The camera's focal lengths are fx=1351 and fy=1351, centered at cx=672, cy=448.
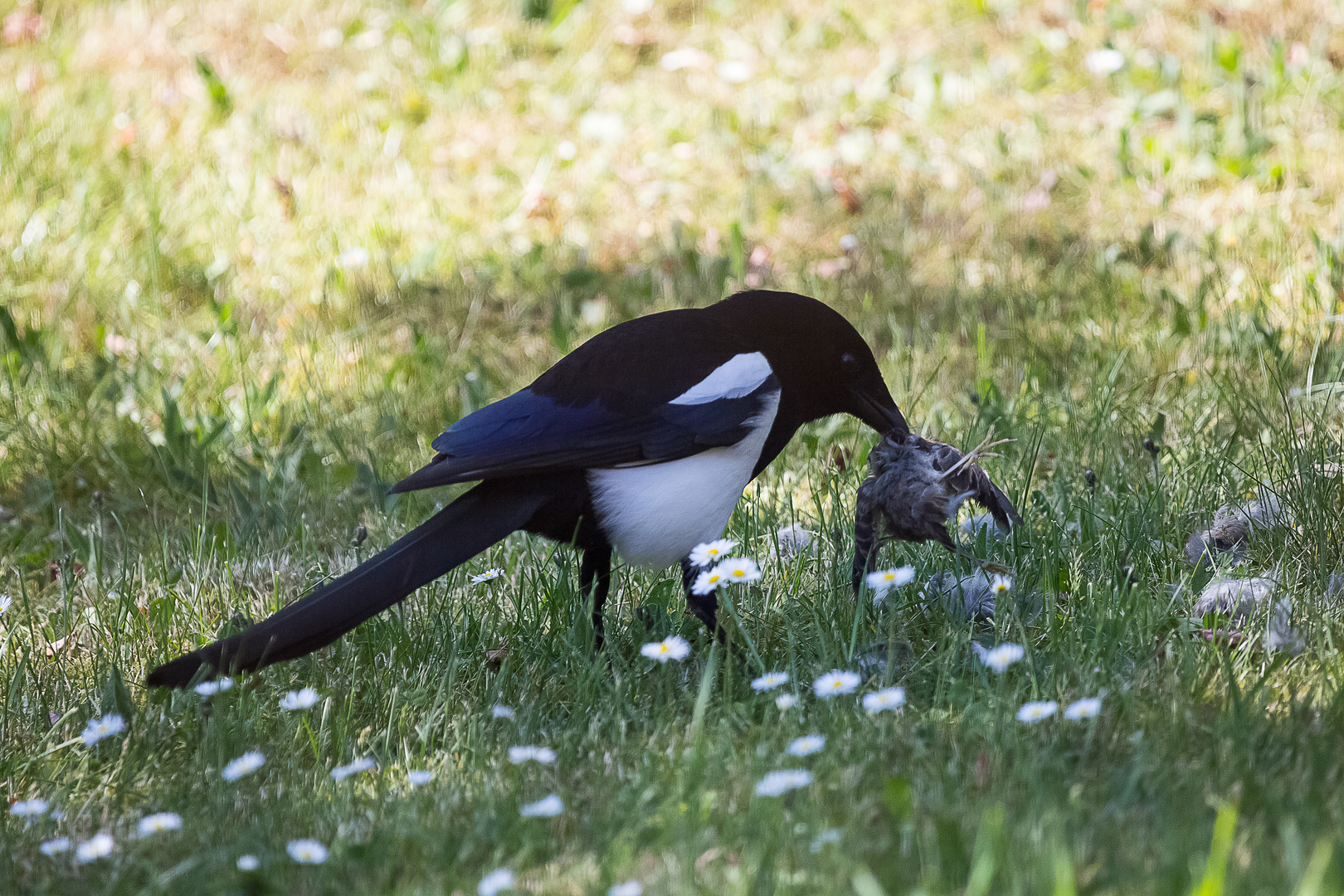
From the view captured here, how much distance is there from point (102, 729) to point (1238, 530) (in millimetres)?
2407

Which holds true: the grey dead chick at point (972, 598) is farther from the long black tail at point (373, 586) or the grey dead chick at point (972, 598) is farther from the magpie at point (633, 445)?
the long black tail at point (373, 586)

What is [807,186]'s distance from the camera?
5.86 m

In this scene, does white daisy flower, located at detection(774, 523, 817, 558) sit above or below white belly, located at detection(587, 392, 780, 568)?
below

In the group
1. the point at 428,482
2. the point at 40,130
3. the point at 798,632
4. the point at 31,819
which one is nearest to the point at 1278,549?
the point at 798,632

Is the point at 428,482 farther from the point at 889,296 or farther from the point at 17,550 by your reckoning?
the point at 889,296

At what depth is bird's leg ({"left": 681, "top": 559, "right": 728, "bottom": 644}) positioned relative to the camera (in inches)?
113

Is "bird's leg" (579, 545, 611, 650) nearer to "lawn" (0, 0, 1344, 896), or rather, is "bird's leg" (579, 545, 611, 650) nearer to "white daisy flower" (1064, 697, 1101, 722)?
"lawn" (0, 0, 1344, 896)

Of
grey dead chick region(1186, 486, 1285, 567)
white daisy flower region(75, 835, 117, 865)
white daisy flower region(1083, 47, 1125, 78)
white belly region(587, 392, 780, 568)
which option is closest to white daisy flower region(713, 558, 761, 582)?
white belly region(587, 392, 780, 568)

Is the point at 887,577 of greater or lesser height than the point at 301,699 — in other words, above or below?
below

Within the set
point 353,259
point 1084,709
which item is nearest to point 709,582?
point 1084,709

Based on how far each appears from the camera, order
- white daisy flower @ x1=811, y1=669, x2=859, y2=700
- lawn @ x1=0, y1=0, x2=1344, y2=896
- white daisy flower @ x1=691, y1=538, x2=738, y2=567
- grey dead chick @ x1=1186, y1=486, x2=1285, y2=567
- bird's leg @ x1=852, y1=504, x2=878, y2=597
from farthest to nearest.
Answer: grey dead chick @ x1=1186, y1=486, x2=1285, y2=567
bird's leg @ x1=852, y1=504, x2=878, y2=597
white daisy flower @ x1=691, y1=538, x2=738, y2=567
white daisy flower @ x1=811, y1=669, x2=859, y2=700
lawn @ x1=0, y1=0, x2=1344, y2=896

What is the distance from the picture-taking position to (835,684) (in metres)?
2.37

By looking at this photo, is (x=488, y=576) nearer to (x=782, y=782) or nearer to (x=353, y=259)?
(x=782, y=782)

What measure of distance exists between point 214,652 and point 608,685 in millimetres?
734
